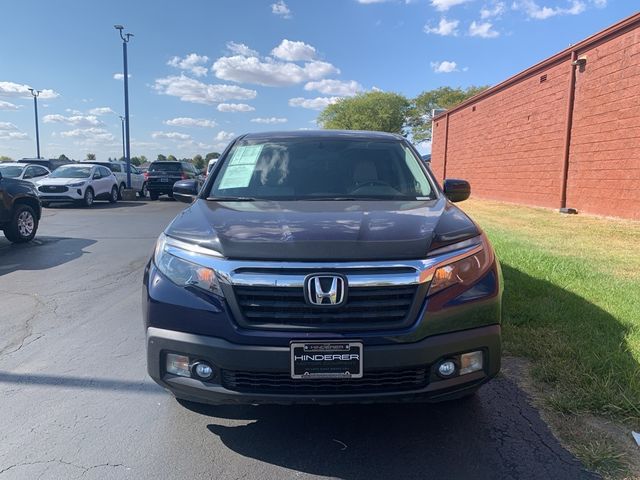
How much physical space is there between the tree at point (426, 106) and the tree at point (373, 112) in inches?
50.6

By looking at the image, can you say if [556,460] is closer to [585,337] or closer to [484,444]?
[484,444]

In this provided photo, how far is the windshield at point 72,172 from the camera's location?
19.5 metres

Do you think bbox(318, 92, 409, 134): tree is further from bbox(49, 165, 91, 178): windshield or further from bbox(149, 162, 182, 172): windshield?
bbox(49, 165, 91, 178): windshield

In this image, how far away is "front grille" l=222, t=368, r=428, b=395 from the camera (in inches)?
98.5

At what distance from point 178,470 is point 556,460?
1963mm

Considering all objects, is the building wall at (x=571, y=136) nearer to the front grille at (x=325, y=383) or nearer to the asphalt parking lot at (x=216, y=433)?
the asphalt parking lot at (x=216, y=433)

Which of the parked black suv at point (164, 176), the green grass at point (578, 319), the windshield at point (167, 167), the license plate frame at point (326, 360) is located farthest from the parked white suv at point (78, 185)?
the license plate frame at point (326, 360)

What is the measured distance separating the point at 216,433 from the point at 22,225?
339 inches

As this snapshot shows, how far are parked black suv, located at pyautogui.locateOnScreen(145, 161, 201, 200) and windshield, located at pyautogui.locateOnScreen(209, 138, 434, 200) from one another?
68.0 feet

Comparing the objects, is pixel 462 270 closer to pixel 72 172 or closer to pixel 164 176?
pixel 72 172

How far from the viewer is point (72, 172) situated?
781 inches

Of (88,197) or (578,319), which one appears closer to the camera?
(578,319)

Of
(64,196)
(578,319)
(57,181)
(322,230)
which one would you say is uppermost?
(322,230)

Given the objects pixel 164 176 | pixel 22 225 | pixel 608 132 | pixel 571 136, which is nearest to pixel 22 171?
pixel 164 176
